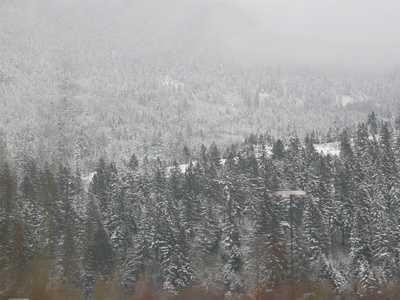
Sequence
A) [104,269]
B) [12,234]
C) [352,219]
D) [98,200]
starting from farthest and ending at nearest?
[98,200] → [352,219] → [104,269] → [12,234]

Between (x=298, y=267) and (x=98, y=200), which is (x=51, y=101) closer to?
(x=298, y=267)

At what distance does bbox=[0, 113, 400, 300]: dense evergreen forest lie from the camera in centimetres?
5256

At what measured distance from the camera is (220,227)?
83.4 meters

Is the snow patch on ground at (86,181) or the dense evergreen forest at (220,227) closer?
the dense evergreen forest at (220,227)

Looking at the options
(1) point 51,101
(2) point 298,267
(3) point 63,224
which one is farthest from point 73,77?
(2) point 298,267

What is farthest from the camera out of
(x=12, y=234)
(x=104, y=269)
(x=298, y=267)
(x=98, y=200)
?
(x=98, y=200)

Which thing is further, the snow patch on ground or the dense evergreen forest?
the snow patch on ground

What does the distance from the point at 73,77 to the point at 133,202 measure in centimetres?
5485

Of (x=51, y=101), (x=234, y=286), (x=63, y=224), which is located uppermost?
(x=51, y=101)

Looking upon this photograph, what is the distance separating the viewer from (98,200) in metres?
84.3

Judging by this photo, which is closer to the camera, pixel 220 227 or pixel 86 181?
pixel 220 227

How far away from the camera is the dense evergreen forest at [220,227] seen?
172 ft

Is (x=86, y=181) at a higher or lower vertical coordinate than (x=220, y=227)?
higher

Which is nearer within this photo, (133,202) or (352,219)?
(352,219)
